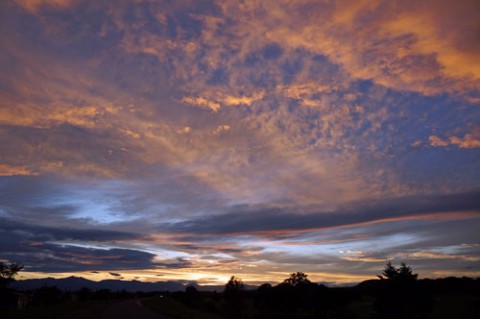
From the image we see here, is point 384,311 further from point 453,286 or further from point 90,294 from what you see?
point 90,294

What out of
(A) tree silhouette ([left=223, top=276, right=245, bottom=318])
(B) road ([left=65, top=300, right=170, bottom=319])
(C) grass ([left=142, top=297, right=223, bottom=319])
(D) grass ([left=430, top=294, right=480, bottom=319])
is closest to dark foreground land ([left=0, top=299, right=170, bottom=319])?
(B) road ([left=65, top=300, right=170, bottom=319])

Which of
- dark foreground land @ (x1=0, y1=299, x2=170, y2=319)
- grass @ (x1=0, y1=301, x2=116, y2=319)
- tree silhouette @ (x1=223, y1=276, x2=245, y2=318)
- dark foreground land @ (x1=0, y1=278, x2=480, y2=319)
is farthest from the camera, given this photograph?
tree silhouette @ (x1=223, y1=276, x2=245, y2=318)

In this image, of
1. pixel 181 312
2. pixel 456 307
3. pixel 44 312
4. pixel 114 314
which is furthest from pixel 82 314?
pixel 456 307

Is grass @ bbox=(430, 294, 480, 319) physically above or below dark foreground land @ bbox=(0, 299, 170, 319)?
below

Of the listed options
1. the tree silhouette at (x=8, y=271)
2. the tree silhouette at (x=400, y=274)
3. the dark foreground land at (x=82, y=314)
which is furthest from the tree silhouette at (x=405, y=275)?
the tree silhouette at (x=8, y=271)

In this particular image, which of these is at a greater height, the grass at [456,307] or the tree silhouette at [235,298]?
the tree silhouette at [235,298]

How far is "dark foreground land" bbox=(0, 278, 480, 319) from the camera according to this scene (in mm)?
50781

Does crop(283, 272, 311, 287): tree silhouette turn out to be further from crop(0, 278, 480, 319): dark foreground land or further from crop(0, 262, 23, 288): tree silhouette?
crop(0, 262, 23, 288): tree silhouette

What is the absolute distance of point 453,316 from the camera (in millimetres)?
77188

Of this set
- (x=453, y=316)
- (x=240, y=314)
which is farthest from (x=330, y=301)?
(x=240, y=314)

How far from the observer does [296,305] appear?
81.2m

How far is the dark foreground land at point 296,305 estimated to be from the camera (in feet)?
167

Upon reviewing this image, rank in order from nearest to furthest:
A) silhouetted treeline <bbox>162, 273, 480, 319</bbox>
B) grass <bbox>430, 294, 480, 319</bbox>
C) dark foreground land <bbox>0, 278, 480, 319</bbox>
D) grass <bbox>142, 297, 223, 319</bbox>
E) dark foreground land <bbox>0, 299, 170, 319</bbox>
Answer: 1. dark foreground land <bbox>0, 299, 170, 319</bbox>
2. grass <bbox>142, 297, 223, 319</bbox>
3. dark foreground land <bbox>0, 278, 480, 319</bbox>
4. silhouetted treeline <bbox>162, 273, 480, 319</bbox>
5. grass <bbox>430, 294, 480, 319</bbox>

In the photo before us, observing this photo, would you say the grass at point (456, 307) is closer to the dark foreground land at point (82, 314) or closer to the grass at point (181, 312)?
the grass at point (181, 312)
